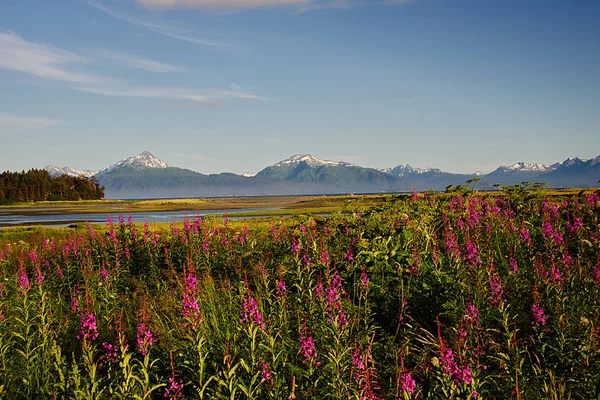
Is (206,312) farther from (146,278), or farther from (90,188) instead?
(90,188)

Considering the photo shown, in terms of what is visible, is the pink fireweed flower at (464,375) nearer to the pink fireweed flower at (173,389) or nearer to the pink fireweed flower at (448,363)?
the pink fireweed flower at (448,363)

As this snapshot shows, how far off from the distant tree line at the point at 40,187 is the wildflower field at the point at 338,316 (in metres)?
141

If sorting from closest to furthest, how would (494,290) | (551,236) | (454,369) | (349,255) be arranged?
1. (454,369)
2. (494,290)
3. (551,236)
4. (349,255)

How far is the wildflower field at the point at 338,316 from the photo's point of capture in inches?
176

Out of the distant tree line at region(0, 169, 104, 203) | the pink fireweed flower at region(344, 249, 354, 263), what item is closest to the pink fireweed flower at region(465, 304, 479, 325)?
the pink fireweed flower at region(344, 249, 354, 263)

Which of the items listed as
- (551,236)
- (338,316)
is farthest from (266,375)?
(551,236)

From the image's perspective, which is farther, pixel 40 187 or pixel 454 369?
pixel 40 187

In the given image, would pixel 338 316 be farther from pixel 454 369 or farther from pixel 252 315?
pixel 454 369

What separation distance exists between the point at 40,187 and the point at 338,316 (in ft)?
520

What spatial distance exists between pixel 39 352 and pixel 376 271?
503 centimetres

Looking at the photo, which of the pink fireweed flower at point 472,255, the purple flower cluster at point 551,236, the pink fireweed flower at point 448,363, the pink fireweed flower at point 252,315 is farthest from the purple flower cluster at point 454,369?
the purple flower cluster at point 551,236

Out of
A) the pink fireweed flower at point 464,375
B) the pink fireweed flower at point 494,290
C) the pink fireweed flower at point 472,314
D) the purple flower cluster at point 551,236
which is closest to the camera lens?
the pink fireweed flower at point 464,375

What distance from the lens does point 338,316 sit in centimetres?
483

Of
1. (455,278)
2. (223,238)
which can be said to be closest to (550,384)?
(455,278)
